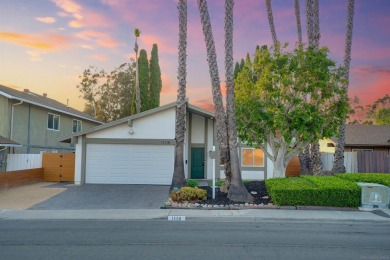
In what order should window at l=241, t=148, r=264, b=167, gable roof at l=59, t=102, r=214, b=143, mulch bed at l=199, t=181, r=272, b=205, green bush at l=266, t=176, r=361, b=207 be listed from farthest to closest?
window at l=241, t=148, r=264, b=167 → gable roof at l=59, t=102, r=214, b=143 → mulch bed at l=199, t=181, r=272, b=205 → green bush at l=266, t=176, r=361, b=207

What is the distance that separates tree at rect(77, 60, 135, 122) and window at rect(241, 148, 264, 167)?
3362 centimetres

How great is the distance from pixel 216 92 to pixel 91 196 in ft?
26.2

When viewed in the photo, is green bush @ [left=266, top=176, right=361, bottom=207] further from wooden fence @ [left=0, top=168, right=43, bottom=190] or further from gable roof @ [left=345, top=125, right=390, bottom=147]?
gable roof @ [left=345, top=125, right=390, bottom=147]

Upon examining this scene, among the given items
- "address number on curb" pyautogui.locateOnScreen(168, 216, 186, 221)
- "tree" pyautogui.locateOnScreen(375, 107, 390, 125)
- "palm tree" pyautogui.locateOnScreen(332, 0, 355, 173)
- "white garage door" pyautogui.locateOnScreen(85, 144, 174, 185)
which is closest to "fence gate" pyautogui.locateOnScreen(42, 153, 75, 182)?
"white garage door" pyautogui.locateOnScreen(85, 144, 174, 185)

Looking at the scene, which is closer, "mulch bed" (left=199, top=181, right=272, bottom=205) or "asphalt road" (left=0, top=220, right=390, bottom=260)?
"asphalt road" (left=0, top=220, right=390, bottom=260)

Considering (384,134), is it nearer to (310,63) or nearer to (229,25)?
(310,63)

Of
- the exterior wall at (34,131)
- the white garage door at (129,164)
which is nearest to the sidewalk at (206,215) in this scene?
the white garage door at (129,164)

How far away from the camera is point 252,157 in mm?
25625

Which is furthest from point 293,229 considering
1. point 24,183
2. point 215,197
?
point 24,183

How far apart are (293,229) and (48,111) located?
23564 millimetres

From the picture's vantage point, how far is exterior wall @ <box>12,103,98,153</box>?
2508 centimetres

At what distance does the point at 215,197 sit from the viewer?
16.7 metres

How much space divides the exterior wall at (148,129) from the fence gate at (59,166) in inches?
115

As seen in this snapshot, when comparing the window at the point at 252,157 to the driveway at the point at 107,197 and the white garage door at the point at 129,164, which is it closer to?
the white garage door at the point at 129,164
